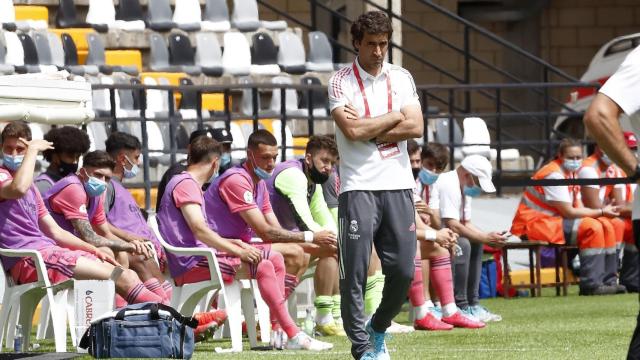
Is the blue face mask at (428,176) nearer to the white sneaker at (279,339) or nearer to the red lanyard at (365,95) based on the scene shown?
the white sneaker at (279,339)

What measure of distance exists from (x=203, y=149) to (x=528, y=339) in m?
2.31

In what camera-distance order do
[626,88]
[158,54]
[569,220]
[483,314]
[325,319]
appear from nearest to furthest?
[626,88] → [325,319] → [483,314] → [569,220] → [158,54]

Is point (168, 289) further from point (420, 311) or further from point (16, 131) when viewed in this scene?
point (420, 311)

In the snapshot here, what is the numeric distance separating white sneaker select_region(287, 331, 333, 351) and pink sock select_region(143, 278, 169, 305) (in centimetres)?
96

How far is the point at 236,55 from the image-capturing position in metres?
19.2

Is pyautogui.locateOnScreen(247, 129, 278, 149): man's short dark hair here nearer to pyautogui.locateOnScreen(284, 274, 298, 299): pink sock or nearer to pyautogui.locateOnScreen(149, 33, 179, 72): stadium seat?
pyautogui.locateOnScreen(284, 274, 298, 299): pink sock

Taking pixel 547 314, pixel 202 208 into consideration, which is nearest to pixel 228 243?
pixel 202 208

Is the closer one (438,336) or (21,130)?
(21,130)

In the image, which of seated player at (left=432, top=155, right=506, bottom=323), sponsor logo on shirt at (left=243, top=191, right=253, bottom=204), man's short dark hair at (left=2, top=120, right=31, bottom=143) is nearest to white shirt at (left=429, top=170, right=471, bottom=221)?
seated player at (left=432, top=155, right=506, bottom=323)

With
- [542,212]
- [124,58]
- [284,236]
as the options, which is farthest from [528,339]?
[124,58]

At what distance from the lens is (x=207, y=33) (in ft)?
63.4

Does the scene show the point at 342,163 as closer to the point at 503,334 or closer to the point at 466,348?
the point at 466,348

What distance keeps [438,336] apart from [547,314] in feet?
7.23

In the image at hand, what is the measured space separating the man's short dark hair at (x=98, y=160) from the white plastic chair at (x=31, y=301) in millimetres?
870
